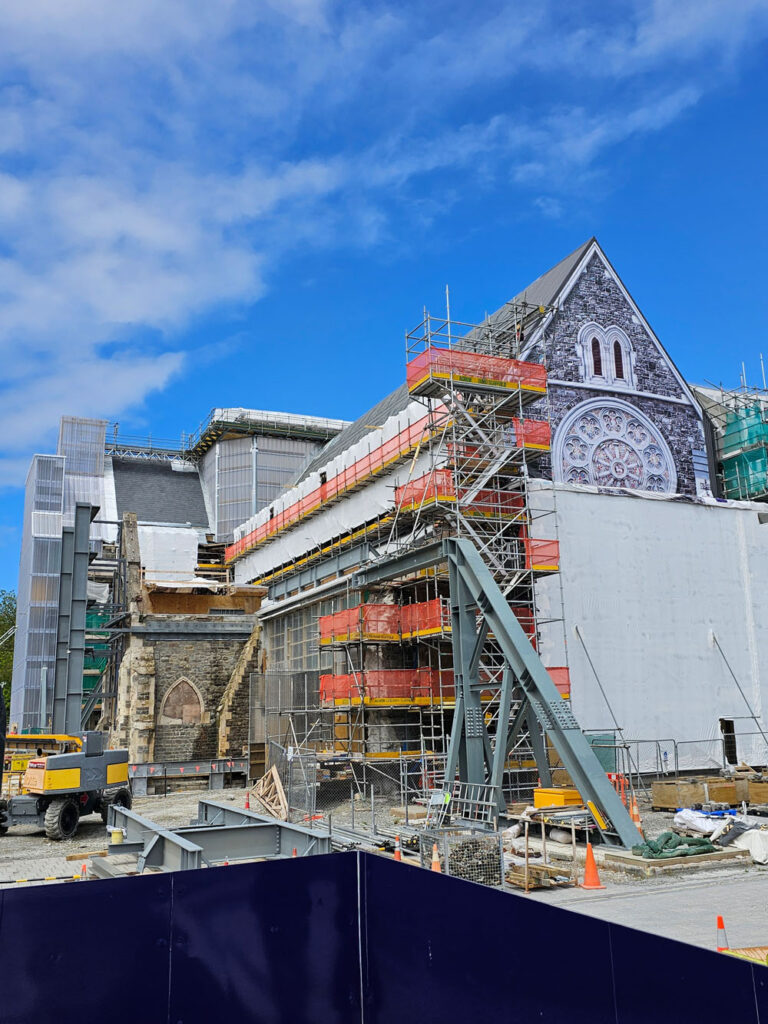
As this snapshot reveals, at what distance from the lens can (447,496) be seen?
2373 cm

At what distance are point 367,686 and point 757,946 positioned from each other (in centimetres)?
1562

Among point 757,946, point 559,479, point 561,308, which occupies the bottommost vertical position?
point 757,946

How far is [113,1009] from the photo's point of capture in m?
4.60

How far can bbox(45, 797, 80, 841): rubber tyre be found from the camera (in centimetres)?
Result: 1955

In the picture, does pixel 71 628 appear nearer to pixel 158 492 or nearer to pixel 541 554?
pixel 541 554

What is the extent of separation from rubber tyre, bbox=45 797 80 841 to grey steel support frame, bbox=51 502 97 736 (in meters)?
7.66

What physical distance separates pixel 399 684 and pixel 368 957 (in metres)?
19.1

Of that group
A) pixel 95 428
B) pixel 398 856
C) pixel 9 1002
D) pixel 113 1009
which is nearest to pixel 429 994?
pixel 113 1009

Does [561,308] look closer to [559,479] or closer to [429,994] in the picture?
[559,479]

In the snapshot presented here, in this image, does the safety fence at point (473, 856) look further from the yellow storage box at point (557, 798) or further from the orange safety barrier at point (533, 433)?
the orange safety barrier at point (533, 433)

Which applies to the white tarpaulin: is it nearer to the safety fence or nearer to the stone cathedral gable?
the stone cathedral gable

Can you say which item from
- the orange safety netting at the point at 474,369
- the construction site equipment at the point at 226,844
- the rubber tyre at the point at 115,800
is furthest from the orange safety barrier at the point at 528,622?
the construction site equipment at the point at 226,844

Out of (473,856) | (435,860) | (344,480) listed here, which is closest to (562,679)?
(344,480)

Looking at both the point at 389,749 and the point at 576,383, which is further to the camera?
the point at 576,383
